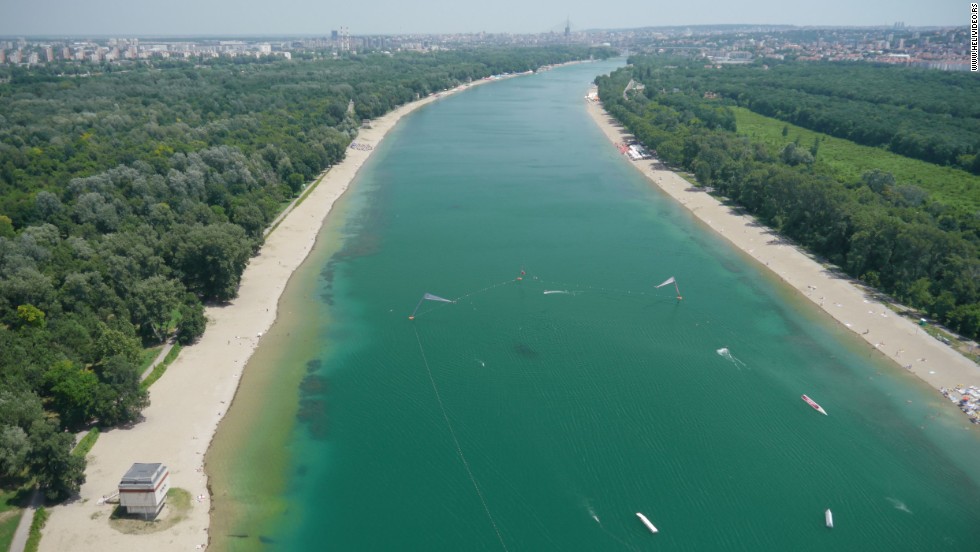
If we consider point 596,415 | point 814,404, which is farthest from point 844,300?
point 596,415

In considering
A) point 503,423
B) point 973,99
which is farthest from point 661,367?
point 973,99

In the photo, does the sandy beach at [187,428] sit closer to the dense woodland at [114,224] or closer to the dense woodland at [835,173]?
the dense woodland at [114,224]

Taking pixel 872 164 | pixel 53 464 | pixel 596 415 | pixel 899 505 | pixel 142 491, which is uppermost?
pixel 872 164

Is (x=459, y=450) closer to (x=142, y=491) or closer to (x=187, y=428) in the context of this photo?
(x=187, y=428)

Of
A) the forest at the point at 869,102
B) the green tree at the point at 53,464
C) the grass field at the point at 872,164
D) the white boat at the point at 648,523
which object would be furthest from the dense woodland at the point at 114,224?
the forest at the point at 869,102

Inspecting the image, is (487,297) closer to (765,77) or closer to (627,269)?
(627,269)

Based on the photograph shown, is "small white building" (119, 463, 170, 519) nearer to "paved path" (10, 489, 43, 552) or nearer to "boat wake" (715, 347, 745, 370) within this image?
"paved path" (10, 489, 43, 552)
